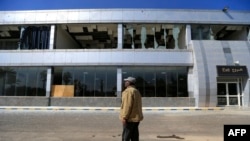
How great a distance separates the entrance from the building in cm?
9

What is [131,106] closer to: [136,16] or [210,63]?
[210,63]

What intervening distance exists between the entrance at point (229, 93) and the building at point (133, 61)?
0.09m

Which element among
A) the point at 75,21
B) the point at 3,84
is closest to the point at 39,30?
the point at 75,21

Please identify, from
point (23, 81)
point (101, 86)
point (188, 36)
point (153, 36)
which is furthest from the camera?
point (153, 36)

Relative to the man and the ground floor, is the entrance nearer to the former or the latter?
the ground floor

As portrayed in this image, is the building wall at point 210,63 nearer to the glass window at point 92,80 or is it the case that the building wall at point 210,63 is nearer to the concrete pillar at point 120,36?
the concrete pillar at point 120,36

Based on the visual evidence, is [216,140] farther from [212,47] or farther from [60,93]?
[60,93]

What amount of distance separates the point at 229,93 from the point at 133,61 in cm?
985

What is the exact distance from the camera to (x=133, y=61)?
28938 millimetres

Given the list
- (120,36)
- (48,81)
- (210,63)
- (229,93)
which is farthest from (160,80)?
(48,81)

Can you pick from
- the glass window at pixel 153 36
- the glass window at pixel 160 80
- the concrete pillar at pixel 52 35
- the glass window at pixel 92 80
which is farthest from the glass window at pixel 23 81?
the glass window at pixel 153 36

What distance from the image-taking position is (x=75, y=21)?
1183 inches

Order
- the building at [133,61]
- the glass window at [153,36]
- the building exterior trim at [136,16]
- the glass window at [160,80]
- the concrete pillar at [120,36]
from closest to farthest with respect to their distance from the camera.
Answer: the building at [133,61], the glass window at [160,80], the concrete pillar at [120,36], the building exterior trim at [136,16], the glass window at [153,36]

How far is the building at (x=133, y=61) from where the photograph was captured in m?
27.9
